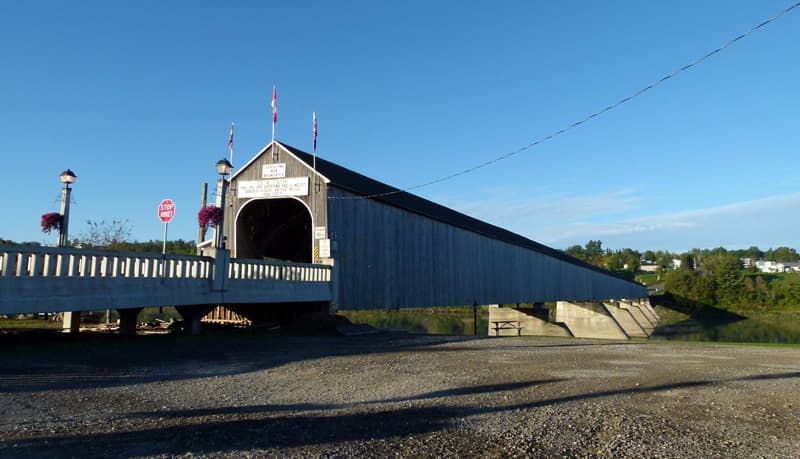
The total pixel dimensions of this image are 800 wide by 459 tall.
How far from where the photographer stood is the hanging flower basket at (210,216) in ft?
52.4

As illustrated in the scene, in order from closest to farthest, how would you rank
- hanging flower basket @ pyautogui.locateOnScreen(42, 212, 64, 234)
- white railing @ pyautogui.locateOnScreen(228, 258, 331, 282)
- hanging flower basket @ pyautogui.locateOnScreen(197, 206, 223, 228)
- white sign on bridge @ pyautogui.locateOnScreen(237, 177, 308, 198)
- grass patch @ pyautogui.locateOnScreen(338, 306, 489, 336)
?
hanging flower basket @ pyautogui.locateOnScreen(42, 212, 64, 234) → hanging flower basket @ pyautogui.locateOnScreen(197, 206, 223, 228) → white railing @ pyautogui.locateOnScreen(228, 258, 331, 282) → white sign on bridge @ pyautogui.locateOnScreen(237, 177, 308, 198) → grass patch @ pyautogui.locateOnScreen(338, 306, 489, 336)

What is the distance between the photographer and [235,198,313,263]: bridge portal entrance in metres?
25.2

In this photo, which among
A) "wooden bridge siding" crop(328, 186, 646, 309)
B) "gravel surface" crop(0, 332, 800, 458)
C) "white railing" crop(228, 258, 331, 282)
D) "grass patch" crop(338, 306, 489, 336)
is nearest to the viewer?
"gravel surface" crop(0, 332, 800, 458)

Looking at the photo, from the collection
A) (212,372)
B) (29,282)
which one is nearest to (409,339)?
(212,372)

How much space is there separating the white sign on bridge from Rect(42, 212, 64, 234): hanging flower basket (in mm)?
9556

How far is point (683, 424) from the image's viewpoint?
235 inches

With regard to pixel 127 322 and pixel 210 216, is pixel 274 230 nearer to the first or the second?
pixel 210 216

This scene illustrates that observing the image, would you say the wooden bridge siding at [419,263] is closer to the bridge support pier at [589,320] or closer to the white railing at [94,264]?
the white railing at [94,264]

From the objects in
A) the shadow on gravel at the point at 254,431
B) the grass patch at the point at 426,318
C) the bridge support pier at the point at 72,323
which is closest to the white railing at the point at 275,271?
the bridge support pier at the point at 72,323

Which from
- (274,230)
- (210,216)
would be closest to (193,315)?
(210,216)

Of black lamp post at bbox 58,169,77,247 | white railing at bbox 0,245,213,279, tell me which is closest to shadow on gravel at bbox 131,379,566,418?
white railing at bbox 0,245,213,279

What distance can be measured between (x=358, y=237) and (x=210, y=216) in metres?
8.56

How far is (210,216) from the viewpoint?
16.0 m

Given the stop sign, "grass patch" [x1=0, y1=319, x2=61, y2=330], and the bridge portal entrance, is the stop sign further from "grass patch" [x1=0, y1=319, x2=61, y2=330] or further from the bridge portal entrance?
the bridge portal entrance
